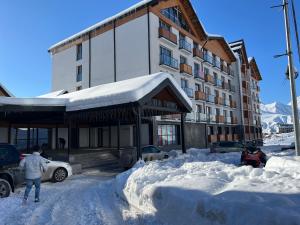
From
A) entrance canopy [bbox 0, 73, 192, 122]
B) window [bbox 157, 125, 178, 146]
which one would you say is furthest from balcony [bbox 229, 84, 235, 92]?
entrance canopy [bbox 0, 73, 192, 122]

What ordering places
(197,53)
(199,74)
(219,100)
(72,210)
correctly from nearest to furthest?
(72,210), (197,53), (199,74), (219,100)

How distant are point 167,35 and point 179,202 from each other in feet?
88.8

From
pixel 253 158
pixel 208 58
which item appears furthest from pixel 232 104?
pixel 253 158

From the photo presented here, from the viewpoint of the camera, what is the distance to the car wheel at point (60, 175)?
41.8 ft

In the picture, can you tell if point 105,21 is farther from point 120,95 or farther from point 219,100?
point 120,95

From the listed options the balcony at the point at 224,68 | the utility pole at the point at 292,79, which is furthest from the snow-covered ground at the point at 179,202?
the balcony at the point at 224,68

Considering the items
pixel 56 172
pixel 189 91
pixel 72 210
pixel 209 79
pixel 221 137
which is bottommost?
pixel 72 210

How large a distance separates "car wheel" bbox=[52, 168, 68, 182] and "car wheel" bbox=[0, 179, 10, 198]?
3.55m

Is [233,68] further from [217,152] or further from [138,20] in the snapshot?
[217,152]

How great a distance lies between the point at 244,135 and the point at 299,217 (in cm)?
4595

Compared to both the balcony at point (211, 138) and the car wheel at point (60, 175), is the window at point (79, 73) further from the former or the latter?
the car wheel at point (60, 175)

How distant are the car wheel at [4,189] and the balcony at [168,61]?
894 inches

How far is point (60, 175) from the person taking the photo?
1289 cm

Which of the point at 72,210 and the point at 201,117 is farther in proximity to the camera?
the point at 201,117
